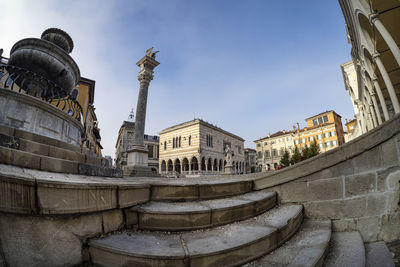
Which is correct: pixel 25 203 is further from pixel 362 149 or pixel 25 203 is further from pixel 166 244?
pixel 362 149

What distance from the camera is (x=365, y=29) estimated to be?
835cm

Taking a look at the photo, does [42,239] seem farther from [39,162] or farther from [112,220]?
[39,162]

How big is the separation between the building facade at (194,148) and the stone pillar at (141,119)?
19.3 metres

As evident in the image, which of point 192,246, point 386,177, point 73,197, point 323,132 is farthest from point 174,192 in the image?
point 323,132

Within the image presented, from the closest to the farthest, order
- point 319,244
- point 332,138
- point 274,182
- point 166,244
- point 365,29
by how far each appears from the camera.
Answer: point 166,244 < point 319,244 < point 274,182 < point 365,29 < point 332,138

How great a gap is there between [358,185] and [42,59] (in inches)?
346

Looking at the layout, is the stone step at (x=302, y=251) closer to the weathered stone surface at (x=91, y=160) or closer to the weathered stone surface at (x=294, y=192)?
the weathered stone surface at (x=294, y=192)

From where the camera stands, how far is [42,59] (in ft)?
17.6

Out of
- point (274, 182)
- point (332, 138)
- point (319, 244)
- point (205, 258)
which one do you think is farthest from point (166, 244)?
point (332, 138)

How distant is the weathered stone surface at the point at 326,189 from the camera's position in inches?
117

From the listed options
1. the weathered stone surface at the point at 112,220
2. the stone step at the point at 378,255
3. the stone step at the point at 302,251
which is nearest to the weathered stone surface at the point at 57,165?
the weathered stone surface at the point at 112,220

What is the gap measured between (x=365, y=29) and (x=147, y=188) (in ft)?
40.5

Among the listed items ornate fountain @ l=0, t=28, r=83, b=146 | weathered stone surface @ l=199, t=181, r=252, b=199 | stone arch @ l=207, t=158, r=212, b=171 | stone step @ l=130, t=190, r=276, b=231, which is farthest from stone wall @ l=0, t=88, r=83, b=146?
stone arch @ l=207, t=158, r=212, b=171

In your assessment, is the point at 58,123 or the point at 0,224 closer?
the point at 0,224
